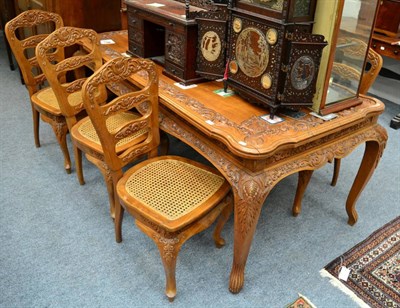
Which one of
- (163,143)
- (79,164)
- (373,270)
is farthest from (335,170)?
(79,164)

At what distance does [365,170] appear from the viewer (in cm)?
193

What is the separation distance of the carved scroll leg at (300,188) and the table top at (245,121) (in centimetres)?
49

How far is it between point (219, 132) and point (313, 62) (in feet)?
1.45

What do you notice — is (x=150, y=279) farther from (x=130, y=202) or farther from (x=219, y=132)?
(x=219, y=132)

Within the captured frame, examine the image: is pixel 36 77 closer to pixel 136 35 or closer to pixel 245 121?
pixel 136 35

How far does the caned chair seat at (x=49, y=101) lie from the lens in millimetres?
2299

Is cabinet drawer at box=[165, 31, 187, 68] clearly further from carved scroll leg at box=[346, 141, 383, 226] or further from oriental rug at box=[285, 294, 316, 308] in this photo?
oriental rug at box=[285, 294, 316, 308]

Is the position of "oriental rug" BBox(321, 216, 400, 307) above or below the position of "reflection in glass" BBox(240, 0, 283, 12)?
below

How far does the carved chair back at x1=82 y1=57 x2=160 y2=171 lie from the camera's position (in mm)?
1552

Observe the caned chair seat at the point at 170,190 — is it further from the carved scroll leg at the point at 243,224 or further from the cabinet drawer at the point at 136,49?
the cabinet drawer at the point at 136,49

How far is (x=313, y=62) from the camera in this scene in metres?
1.48

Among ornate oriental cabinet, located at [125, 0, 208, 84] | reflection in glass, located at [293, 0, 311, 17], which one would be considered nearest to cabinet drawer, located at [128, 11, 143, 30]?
ornate oriental cabinet, located at [125, 0, 208, 84]

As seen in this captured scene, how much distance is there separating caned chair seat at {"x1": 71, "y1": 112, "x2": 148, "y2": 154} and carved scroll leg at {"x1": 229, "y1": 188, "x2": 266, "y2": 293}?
0.66m

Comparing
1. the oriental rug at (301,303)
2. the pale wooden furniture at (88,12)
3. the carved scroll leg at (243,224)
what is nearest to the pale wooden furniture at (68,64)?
the pale wooden furniture at (88,12)
